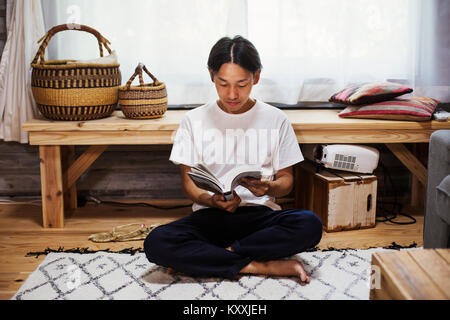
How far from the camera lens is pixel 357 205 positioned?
2238 mm

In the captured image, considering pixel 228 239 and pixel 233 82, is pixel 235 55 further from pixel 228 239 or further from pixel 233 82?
pixel 228 239

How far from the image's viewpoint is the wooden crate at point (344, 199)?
2.20 meters

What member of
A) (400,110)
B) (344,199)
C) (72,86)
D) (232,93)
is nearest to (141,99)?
(72,86)

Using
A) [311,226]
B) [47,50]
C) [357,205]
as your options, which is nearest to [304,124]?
[357,205]

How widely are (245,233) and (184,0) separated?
1.23 meters

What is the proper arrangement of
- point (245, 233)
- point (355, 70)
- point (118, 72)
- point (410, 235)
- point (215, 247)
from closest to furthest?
point (215, 247) → point (245, 233) → point (410, 235) → point (118, 72) → point (355, 70)

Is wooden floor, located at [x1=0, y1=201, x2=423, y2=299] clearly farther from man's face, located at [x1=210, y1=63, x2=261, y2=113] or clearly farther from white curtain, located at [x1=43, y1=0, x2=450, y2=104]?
man's face, located at [x1=210, y1=63, x2=261, y2=113]

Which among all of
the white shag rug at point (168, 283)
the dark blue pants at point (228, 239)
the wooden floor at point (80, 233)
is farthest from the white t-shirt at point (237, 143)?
the wooden floor at point (80, 233)

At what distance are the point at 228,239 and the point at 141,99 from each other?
0.80 metres

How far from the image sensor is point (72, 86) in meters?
2.15

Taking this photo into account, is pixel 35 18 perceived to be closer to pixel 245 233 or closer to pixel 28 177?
pixel 28 177

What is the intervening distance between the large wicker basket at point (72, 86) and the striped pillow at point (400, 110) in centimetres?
115

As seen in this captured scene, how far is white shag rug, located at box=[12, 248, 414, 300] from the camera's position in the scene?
1.59m
